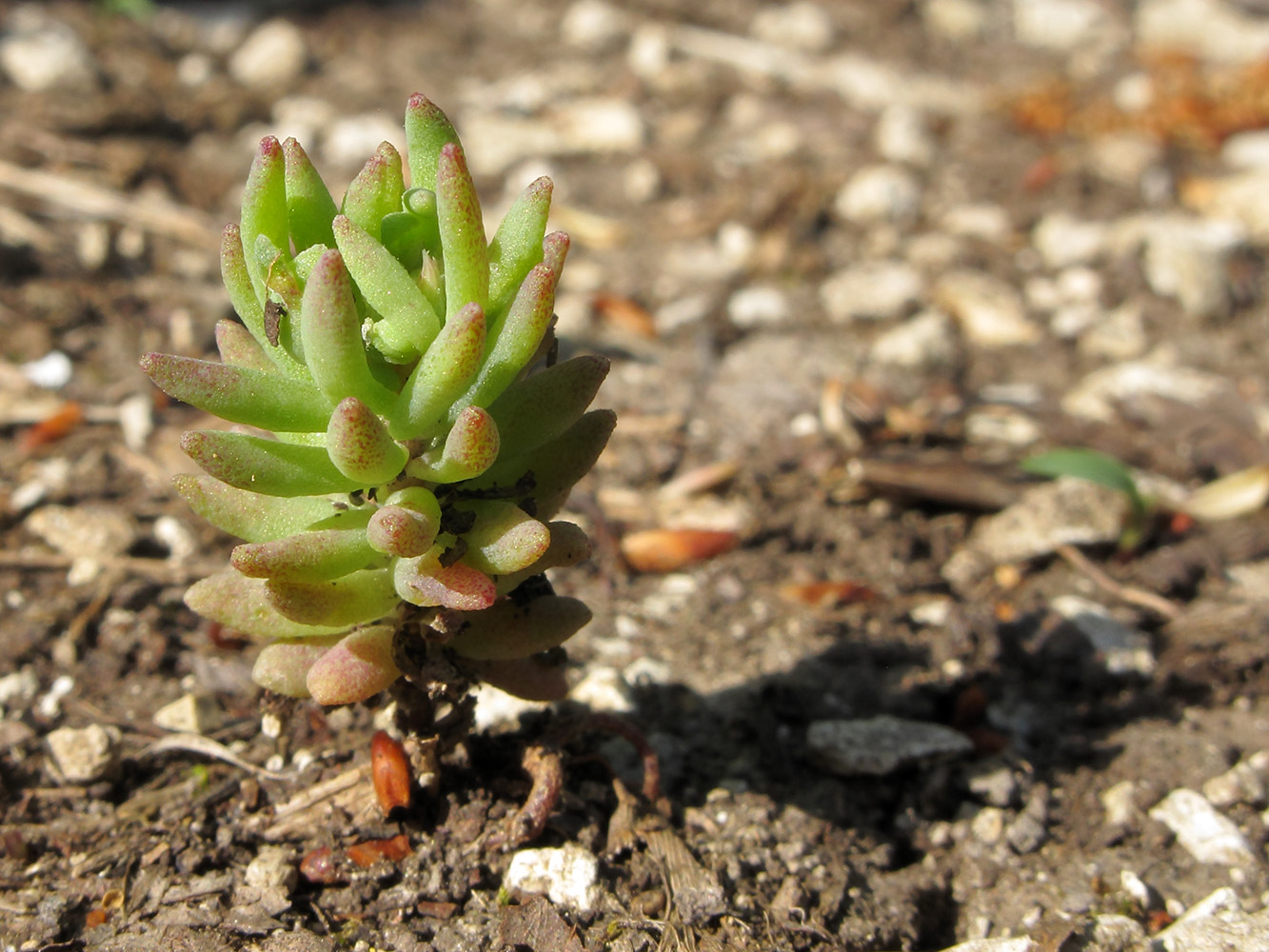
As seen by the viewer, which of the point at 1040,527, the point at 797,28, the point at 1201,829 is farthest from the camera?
the point at 797,28

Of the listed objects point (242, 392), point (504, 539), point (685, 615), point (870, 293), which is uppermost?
point (242, 392)

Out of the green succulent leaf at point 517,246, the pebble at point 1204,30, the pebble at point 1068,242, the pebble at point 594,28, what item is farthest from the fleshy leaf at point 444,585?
the pebble at point 1204,30

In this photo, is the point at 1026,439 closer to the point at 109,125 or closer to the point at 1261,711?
the point at 1261,711

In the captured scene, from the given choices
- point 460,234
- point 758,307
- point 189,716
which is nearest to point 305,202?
point 460,234

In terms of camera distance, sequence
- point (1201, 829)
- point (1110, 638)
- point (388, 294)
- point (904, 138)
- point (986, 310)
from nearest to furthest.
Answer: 1. point (388, 294)
2. point (1201, 829)
3. point (1110, 638)
4. point (986, 310)
5. point (904, 138)

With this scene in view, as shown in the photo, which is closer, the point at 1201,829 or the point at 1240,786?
the point at 1201,829

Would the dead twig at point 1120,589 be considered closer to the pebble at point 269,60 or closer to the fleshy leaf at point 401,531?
the fleshy leaf at point 401,531

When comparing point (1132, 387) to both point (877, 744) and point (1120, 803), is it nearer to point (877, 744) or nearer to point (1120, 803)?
point (1120, 803)

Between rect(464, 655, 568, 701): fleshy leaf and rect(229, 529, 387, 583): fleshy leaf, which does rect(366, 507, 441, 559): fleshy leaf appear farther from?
rect(464, 655, 568, 701): fleshy leaf
